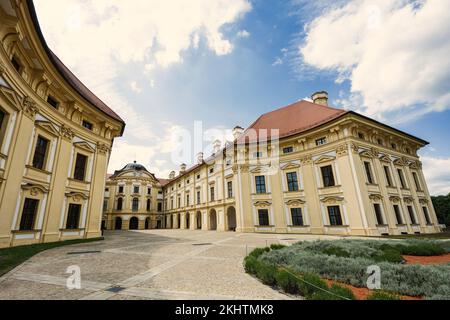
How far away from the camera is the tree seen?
40641mm

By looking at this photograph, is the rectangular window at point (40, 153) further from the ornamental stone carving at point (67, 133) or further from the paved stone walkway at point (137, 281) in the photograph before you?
the paved stone walkway at point (137, 281)

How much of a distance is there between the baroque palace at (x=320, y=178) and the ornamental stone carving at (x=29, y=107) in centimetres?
1824

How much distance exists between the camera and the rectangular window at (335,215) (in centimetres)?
1823

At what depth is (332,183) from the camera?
63.5 ft

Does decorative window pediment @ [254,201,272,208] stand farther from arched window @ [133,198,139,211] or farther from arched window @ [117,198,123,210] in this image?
arched window @ [117,198,123,210]

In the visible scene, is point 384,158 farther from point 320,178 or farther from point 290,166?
point 290,166

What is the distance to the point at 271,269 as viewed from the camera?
16.3 feet

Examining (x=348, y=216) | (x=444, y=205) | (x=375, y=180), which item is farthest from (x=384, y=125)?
(x=444, y=205)

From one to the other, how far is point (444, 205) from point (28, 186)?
63471 mm

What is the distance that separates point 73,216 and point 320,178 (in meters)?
20.6

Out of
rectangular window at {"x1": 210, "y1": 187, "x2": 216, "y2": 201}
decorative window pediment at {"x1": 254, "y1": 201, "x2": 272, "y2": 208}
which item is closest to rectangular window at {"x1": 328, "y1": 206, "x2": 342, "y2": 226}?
decorative window pediment at {"x1": 254, "y1": 201, "x2": 272, "y2": 208}

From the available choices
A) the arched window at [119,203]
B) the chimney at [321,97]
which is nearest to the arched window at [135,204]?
the arched window at [119,203]
